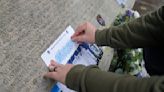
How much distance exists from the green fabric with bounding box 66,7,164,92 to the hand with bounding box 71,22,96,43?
3 centimetres

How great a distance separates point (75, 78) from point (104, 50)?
1.99 ft

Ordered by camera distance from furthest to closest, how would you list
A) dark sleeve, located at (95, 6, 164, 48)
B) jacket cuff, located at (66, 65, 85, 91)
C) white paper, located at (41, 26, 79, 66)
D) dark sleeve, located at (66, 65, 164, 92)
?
dark sleeve, located at (95, 6, 164, 48) < white paper, located at (41, 26, 79, 66) < jacket cuff, located at (66, 65, 85, 91) < dark sleeve, located at (66, 65, 164, 92)

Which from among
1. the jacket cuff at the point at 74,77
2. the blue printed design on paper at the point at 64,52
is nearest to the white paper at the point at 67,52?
the blue printed design on paper at the point at 64,52

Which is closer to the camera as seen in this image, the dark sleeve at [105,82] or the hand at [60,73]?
the dark sleeve at [105,82]

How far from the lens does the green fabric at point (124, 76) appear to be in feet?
3.03

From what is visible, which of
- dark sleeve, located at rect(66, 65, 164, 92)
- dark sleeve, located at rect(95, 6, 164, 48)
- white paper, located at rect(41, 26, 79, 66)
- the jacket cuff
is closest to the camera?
dark sleeve, located at rect(66, 65, 164, 92)

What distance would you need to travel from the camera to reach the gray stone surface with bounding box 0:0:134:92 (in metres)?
1.00

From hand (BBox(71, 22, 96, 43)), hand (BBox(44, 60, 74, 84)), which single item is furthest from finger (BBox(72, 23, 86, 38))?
hand (BBox(44, 60, 74, 84))

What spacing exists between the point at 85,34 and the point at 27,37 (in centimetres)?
31

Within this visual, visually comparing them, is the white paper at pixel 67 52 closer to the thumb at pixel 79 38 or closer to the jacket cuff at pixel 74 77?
the thumb at pixel 79 38

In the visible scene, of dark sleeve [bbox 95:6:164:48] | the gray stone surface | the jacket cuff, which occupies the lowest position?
dark sleeve [bbox 95:6:164:48]

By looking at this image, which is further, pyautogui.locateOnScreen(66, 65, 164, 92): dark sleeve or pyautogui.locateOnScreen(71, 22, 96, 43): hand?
pyautogui.locateOnScreen(71, 22, 96, 43): hand

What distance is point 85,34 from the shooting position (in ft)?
4.36

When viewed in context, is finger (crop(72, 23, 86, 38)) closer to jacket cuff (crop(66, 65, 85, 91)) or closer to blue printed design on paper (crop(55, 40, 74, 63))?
blue printed design on paper (crop(55, 40, 74, 63))
